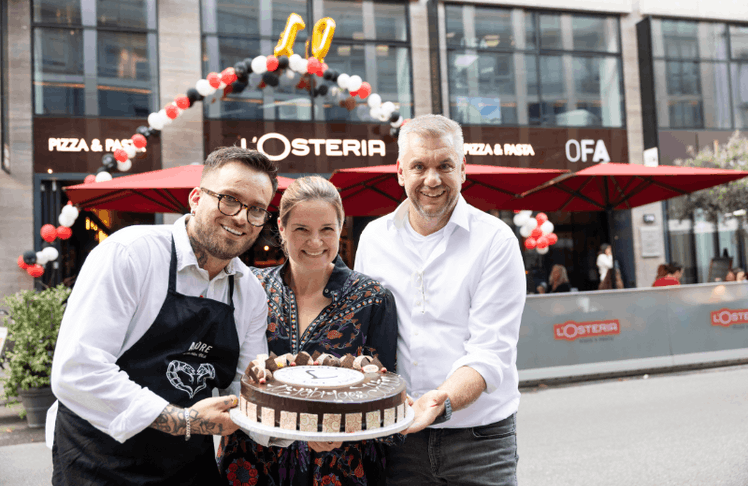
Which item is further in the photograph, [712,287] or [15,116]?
[15,116]

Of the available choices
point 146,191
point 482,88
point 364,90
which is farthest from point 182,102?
point 482,88

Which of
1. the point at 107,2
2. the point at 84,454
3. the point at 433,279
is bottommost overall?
the point at 84,454

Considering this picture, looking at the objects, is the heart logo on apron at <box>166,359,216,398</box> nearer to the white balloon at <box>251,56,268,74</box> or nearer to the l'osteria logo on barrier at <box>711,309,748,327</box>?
the l'osteria logo on barrier at <box>711,309,748,327</box>

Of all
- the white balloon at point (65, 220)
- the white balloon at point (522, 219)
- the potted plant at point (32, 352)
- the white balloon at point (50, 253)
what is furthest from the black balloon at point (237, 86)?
the potted plant at point (32, 352)

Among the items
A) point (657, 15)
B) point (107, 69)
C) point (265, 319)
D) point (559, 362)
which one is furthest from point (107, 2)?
point (657, 15)

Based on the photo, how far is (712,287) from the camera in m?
Result: 8.58

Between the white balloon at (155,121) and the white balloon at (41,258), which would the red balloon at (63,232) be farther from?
the white balloon at (155,121)

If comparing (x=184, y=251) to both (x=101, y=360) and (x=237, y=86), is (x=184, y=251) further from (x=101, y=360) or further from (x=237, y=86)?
(x=237, y=86)

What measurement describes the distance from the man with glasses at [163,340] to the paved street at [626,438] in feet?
10.8

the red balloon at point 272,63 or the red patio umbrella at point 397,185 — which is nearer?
the red patio umbrella at point 397,185

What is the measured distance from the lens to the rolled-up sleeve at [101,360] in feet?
5.13

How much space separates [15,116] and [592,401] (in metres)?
11.4

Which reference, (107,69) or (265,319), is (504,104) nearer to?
(107,69)

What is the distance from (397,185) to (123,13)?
7368mm
